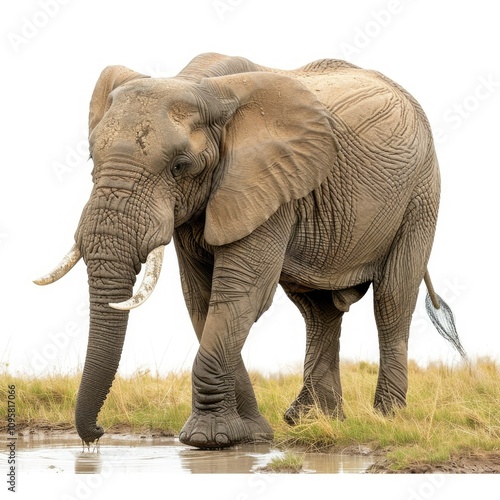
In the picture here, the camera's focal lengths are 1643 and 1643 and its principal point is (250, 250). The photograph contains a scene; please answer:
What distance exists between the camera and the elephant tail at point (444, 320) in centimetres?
1552

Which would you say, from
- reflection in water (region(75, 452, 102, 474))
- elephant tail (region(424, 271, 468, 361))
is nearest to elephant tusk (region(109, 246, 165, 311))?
reflection in water (region(75, 452, 102, 474))

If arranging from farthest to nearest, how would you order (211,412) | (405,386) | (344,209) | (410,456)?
1. (405,386)
2. (344,209)
3. (211,412)
4. (410,456)

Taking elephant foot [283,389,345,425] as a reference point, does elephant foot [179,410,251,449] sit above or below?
below

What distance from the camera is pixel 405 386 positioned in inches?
550

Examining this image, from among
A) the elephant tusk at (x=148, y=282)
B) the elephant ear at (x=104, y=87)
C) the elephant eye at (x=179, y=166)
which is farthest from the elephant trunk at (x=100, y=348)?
the elephant ear at (x=104, y=87)

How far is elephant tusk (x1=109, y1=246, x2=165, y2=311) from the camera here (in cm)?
1120

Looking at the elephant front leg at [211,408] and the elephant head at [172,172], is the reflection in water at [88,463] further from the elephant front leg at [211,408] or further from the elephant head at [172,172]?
the elephant front leg at [211,408]

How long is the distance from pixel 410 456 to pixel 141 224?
8.05 ft

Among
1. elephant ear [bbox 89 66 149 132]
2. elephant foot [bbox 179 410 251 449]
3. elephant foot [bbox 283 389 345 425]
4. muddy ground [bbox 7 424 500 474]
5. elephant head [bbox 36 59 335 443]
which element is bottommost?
muddy ground [bbox 7 424 500 474]

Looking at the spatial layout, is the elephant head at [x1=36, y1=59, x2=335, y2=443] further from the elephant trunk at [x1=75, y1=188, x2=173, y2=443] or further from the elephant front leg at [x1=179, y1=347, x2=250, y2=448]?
the elephant front leg at [x1=179, y1=347, x2=250, y2=448]

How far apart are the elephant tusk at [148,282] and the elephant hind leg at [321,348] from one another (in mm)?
2997

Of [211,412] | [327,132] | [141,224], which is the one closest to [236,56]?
[327,132]

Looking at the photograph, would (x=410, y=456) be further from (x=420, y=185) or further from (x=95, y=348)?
(x=420, y=185)

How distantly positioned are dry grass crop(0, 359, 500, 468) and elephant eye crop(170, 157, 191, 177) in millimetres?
2240
